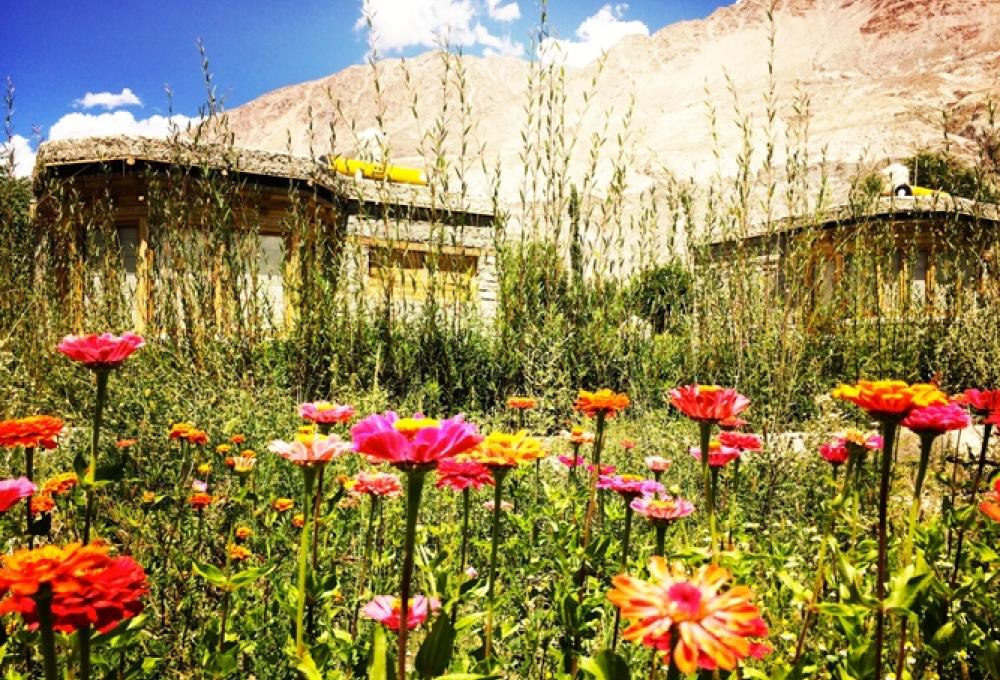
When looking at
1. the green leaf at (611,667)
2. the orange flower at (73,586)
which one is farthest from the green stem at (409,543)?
the orange flower at (73,586)

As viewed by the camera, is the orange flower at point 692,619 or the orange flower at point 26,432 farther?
the orange flower at point 26,432

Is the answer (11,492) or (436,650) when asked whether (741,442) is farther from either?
(11,492)

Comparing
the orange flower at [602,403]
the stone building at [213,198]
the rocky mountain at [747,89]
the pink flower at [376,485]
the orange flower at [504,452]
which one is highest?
the rocky mountain at [747,89]

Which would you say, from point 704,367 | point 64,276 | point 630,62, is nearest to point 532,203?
point 704,367

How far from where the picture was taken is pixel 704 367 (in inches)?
184

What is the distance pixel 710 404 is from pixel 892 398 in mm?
242

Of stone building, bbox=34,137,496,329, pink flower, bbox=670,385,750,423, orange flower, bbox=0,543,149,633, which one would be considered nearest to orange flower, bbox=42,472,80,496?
orange flower, bbox=0,543,149,633

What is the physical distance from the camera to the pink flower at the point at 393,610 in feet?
3.06

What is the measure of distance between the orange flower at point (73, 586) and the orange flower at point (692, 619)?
58cm

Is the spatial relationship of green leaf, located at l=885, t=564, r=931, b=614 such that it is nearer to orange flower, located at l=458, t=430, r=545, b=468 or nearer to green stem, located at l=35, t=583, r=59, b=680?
orange flower, located at l=458, t=430, r=545, b=468

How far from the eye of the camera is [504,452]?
106cm

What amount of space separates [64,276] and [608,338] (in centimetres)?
607

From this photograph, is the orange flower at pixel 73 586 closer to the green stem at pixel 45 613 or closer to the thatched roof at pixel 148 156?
the green stem at pixel 45 613

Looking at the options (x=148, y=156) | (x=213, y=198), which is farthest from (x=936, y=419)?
(x=148, y=156)
